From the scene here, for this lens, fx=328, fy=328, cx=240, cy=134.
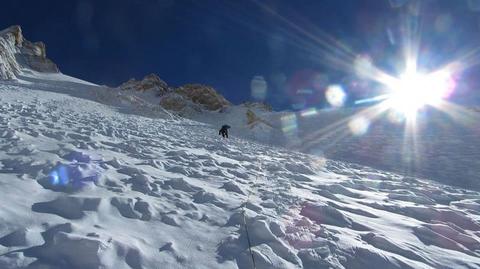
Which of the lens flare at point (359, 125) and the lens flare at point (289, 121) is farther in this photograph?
the lens flare at point (289, 121)

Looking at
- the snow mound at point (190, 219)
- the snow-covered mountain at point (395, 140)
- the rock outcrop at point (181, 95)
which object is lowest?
the snow mound at point (190, 219)

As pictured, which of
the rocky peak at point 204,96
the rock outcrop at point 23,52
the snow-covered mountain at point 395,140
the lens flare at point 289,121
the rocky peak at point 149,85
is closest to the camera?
the snow-covered mountain at point 395,140

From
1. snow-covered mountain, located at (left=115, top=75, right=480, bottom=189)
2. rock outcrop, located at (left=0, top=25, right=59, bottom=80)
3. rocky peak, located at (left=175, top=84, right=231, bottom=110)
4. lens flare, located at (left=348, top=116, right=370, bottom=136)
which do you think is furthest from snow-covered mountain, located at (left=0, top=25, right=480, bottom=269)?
rocky peak, located at (left=175, top=84, right=231, bottom=110)

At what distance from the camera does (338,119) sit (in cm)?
4094

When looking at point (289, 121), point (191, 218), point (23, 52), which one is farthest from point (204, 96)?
point (191, 218)

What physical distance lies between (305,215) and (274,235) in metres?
1.21

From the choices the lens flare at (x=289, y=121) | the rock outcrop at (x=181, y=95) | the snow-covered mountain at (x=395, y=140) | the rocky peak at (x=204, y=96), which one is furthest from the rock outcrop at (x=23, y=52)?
the lens flare at (x=289, y=121)

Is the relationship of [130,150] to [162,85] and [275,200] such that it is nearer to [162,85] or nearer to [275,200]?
[275,200]

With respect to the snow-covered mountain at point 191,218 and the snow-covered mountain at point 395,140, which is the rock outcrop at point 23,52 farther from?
the snow-covered mountain at point 191,218

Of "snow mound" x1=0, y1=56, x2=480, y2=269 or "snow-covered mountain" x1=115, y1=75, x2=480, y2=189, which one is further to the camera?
"snow-covered mountain" x1=115, y1=75, x2=480, y2=189

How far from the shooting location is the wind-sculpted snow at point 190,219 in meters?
3.11

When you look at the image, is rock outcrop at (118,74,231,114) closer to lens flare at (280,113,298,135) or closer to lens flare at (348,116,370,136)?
lens flare at (280,113,298,135)

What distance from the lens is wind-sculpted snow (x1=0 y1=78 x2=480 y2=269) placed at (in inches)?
122

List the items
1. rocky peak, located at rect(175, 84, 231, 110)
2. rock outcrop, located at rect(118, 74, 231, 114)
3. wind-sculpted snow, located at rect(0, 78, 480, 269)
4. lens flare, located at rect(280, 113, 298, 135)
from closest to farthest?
1. wind-sculpted snow, located at rect(0, 78, 480, 269)
2. lens flare, located at rect(280, 113, 298, 135)
3. rock outcrop, located at rect(118, 74, 231, 114)
4. rocky peak, located at rect(175, 84, 231, 110)
